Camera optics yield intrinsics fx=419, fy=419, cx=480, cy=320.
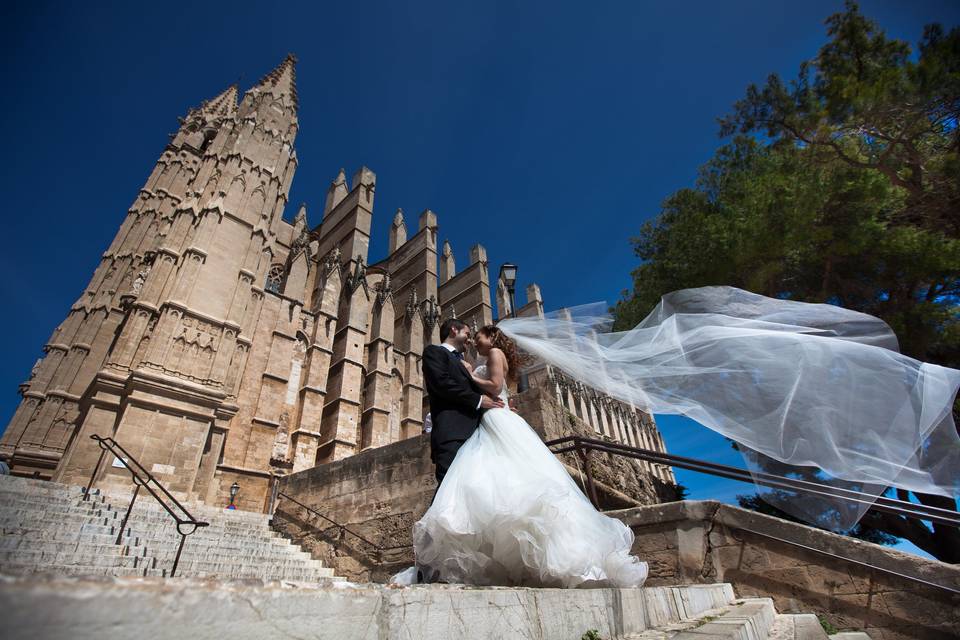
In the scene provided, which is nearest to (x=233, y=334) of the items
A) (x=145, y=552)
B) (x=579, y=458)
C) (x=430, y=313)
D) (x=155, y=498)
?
(x=155, y=498)

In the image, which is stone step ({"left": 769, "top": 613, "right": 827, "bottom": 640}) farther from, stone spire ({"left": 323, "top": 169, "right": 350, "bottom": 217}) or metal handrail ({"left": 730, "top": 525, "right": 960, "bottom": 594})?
stone spire ({"left": 323, "top": 169, "right": 350, "bottom": 217})

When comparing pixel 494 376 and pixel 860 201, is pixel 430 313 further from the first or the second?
pixel 494 376

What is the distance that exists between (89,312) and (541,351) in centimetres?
1809

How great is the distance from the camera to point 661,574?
383cm

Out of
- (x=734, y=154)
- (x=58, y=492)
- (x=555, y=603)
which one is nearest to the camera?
(x=555, y=603)

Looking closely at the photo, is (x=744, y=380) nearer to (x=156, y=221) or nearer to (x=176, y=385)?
(x=176, y=385)

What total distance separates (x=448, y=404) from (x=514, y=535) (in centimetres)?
87

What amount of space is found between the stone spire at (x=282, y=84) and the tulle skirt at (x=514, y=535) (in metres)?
17.7

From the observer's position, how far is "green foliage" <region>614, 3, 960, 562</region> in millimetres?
6867

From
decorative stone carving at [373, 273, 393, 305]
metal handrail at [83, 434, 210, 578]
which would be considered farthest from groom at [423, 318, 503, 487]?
decorative stone carving at [373, 273, 393, 305]

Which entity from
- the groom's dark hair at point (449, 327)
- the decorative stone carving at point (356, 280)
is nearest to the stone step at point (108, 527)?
the groom's dark hair at point (449, 327)

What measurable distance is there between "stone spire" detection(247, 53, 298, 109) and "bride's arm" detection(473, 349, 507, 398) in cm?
1703

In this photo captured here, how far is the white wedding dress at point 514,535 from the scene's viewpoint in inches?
75.2

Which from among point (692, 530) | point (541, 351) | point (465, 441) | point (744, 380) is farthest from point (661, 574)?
point (465, 441)
